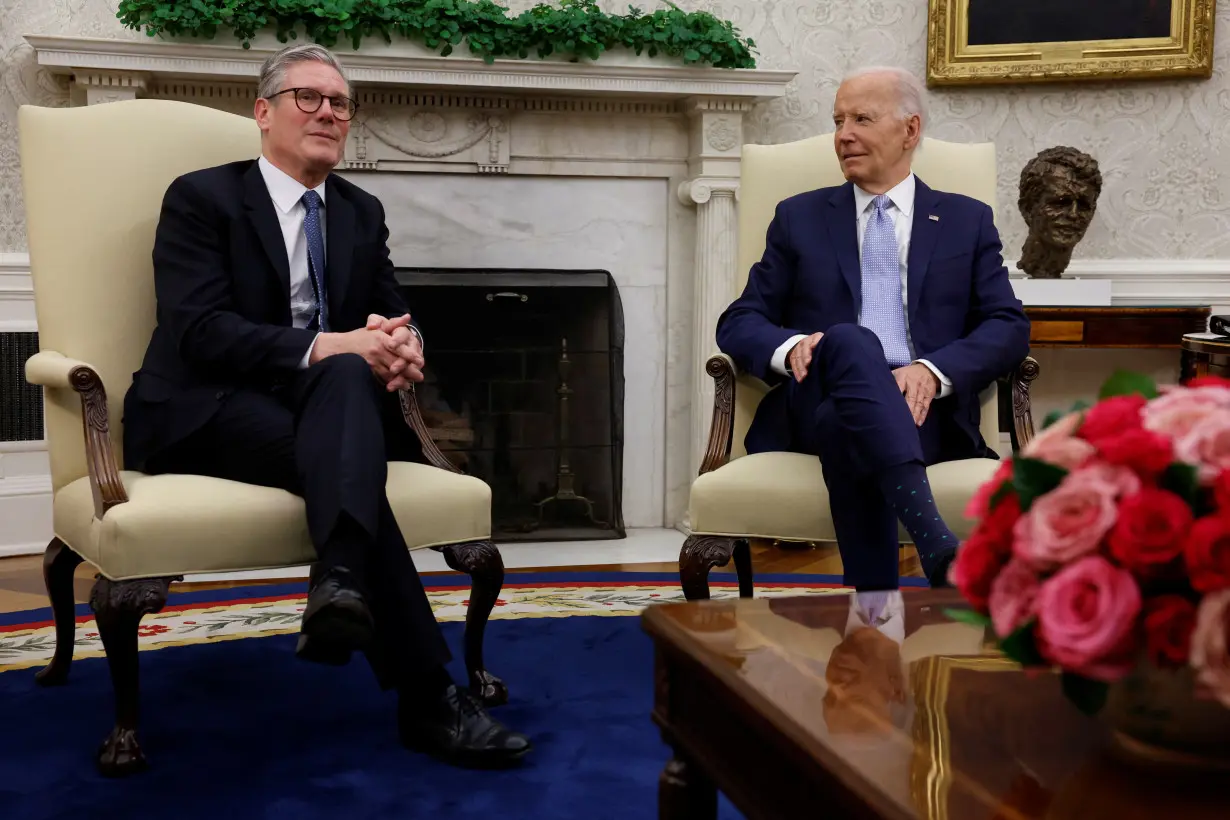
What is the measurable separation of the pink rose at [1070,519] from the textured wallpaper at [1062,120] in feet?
11.8

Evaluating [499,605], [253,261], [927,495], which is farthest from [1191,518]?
[499,605]

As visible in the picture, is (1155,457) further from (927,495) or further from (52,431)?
(52,431)

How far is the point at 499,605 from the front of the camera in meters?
Answer: 3.05

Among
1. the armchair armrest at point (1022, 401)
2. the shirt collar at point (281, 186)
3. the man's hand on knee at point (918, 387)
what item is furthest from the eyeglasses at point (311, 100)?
the armchair armrest at point (1022, 401)

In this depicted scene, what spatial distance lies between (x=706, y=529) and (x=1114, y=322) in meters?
2.13

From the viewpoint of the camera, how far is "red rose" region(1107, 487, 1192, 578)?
770 mm

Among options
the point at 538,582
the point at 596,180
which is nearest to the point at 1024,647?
the point at 538,582

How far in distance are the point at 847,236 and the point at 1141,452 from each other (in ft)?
6.03

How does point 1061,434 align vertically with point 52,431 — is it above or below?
above

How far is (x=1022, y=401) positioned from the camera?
2.45 m

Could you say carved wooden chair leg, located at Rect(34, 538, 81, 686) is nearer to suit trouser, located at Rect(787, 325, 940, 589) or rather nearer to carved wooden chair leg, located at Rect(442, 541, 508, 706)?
carved wooden chair leg, located at Rect(442, 541, 508, 706)

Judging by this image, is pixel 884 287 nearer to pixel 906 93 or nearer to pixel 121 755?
pixel 906 93

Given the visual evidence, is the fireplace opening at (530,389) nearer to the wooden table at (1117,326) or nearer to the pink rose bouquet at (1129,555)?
the wooden table at (1117,326)

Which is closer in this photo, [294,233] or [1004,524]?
[1004,524]
